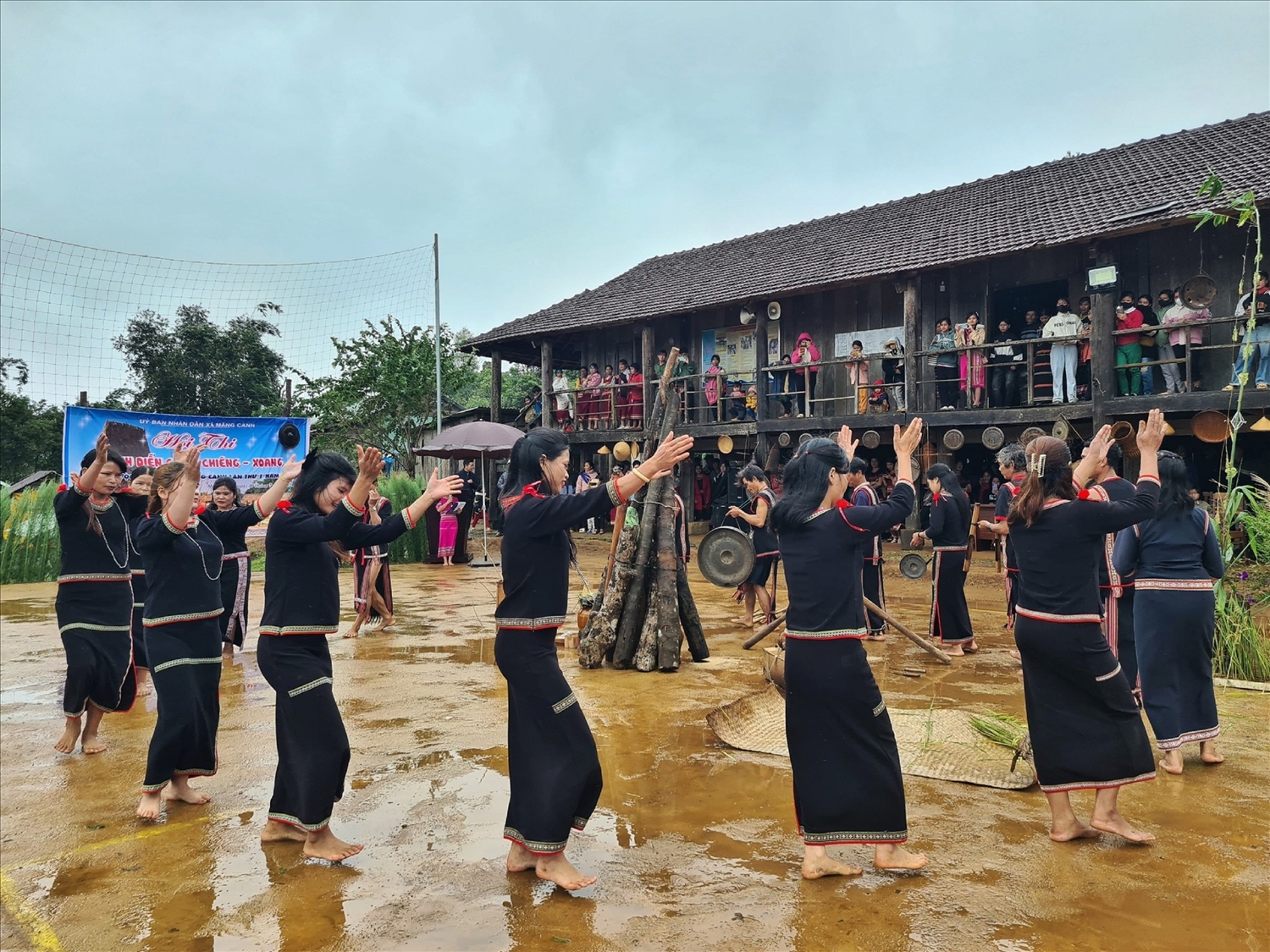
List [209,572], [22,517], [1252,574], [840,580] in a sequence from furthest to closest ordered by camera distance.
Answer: [22,517] < [1252,574] < [209,572] < [840,580]

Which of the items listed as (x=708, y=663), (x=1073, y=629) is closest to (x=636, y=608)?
(x=708, y=663)

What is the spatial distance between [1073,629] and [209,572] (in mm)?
4278

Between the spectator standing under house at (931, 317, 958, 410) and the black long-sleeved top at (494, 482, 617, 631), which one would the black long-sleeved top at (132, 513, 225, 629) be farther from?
the spectator standing under house at (931, 317, 958, 410)

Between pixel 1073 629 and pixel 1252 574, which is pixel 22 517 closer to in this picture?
pixel 1073 629

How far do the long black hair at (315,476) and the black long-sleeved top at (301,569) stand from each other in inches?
1.7

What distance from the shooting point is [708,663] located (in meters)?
7.84

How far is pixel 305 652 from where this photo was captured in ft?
13.1

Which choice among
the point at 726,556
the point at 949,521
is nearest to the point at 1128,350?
the point at 949,521

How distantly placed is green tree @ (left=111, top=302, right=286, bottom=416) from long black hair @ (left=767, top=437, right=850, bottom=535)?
2379 cm

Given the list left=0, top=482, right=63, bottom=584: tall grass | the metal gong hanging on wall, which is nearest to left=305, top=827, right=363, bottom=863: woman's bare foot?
the metal gong hanging on wall

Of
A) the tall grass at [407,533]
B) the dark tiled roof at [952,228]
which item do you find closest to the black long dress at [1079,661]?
the dark tiled roof at [952,228]

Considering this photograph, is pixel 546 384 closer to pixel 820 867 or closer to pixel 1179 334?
pixel 1179 334

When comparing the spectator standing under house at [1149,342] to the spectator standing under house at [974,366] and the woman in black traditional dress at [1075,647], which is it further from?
the woman in black traditional dress at [1075,647]

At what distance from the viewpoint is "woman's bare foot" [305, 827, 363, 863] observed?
150 inches
